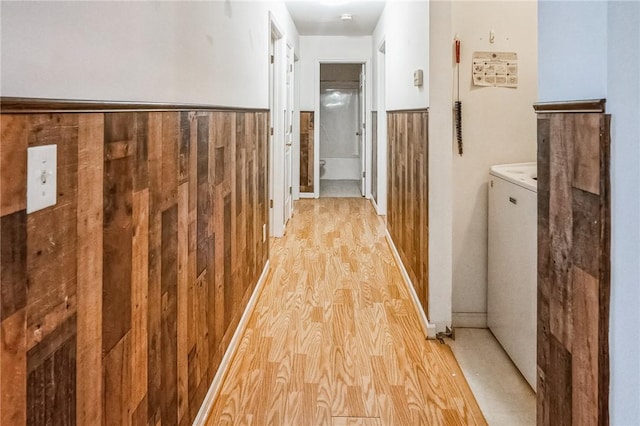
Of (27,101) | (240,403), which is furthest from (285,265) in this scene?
(27,101)

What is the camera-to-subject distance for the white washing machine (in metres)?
2.14

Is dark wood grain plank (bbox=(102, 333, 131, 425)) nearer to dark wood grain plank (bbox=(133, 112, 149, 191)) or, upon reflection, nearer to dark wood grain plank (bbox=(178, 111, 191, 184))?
dark wood grain plank (bbox=(133, 112, 149, 191))

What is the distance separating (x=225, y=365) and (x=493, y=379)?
3.86 ft

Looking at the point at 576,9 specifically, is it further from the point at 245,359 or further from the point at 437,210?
the point at 245,359

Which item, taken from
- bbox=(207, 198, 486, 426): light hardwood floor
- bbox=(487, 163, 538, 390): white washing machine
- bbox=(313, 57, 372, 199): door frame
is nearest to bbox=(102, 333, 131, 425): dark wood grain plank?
bbox=(207, 198, 486, 426): light hardwood floor

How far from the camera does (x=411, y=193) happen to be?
3.36 meters

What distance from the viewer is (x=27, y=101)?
80 cm

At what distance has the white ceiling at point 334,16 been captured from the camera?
5215 millimetres

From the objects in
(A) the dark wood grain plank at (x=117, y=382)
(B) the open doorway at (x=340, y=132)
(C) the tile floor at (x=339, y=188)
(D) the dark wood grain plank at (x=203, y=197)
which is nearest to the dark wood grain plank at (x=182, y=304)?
(D) the dark wood grain plank at (x=203, y=197)

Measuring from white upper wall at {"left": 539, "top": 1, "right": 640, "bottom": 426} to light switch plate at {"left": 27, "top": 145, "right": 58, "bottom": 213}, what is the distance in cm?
102

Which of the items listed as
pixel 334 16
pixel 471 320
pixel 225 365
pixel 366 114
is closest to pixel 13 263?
pixel 225 365

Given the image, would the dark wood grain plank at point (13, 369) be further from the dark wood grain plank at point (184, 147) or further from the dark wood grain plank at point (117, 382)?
the dark wood grain plank at point (184, 147)

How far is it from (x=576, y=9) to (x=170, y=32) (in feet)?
3.59

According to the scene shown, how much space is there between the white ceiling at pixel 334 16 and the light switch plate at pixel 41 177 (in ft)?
15.4
